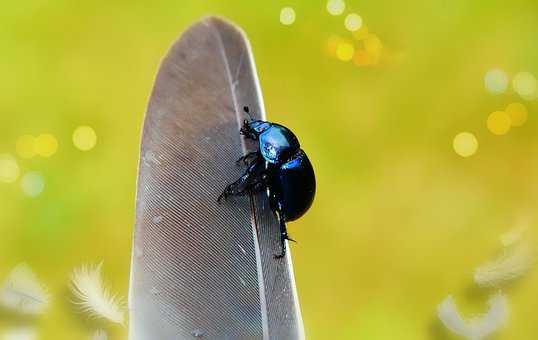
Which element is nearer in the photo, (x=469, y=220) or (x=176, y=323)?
(x=176, y=323)

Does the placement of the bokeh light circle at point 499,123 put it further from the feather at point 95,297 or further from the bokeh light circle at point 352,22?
the feather at point 95,297

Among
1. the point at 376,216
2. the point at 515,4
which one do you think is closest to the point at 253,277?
the point at 376,216

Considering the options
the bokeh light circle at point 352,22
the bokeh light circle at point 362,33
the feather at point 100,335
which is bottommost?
the feather at point 100,335

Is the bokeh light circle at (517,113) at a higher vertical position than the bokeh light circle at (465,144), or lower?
higher

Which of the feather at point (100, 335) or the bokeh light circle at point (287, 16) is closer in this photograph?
the feather at point (100, 335)

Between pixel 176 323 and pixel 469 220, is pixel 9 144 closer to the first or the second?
pixel 176 323

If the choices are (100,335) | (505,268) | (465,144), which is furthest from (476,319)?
(100,335)

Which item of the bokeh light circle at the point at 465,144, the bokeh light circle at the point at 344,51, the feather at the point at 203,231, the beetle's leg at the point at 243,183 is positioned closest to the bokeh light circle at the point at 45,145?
the feather at the point at 203,231

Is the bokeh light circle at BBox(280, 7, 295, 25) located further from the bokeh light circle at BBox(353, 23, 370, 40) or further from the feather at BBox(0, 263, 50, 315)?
the feather at BBox(0, 263, 50, 315)
